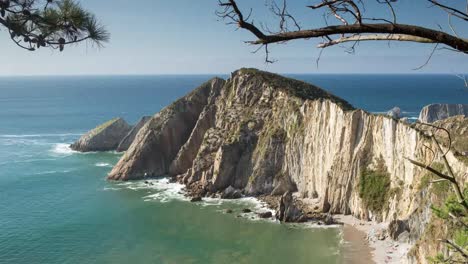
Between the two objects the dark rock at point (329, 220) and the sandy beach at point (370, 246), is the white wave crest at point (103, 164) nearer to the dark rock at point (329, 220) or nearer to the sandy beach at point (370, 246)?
the dark rock at point (329, 220)

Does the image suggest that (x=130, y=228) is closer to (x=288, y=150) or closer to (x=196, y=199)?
(x=196, y=199)

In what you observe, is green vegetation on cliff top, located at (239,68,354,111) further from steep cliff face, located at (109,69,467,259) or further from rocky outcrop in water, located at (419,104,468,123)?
rocky outcrop in water, located at (419,104,468,123)

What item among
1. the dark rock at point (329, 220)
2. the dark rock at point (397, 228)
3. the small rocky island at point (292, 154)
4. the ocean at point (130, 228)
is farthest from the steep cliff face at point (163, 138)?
the dark rock at point (397, 228)

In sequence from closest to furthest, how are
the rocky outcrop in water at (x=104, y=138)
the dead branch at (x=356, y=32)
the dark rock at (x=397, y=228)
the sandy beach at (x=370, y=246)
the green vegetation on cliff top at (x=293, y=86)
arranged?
the dead branch at (x=356, y=32)
the sandy beach at (x=370, y=246)
the dark rock at (x=397, y=228)
the green vegetation on cliff top at (x=293, y=86)
the rocky outcrop in water at (x=104, y=138)

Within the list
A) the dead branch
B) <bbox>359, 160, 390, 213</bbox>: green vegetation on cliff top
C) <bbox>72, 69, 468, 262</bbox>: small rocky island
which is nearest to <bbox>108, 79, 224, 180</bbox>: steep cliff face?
<bbox>72, 69, 468, 262</bbox>: small rocky island

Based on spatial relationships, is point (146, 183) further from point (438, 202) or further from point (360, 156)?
point (438, 202)

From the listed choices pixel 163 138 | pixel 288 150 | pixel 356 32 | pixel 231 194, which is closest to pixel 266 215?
pixel 231 194
